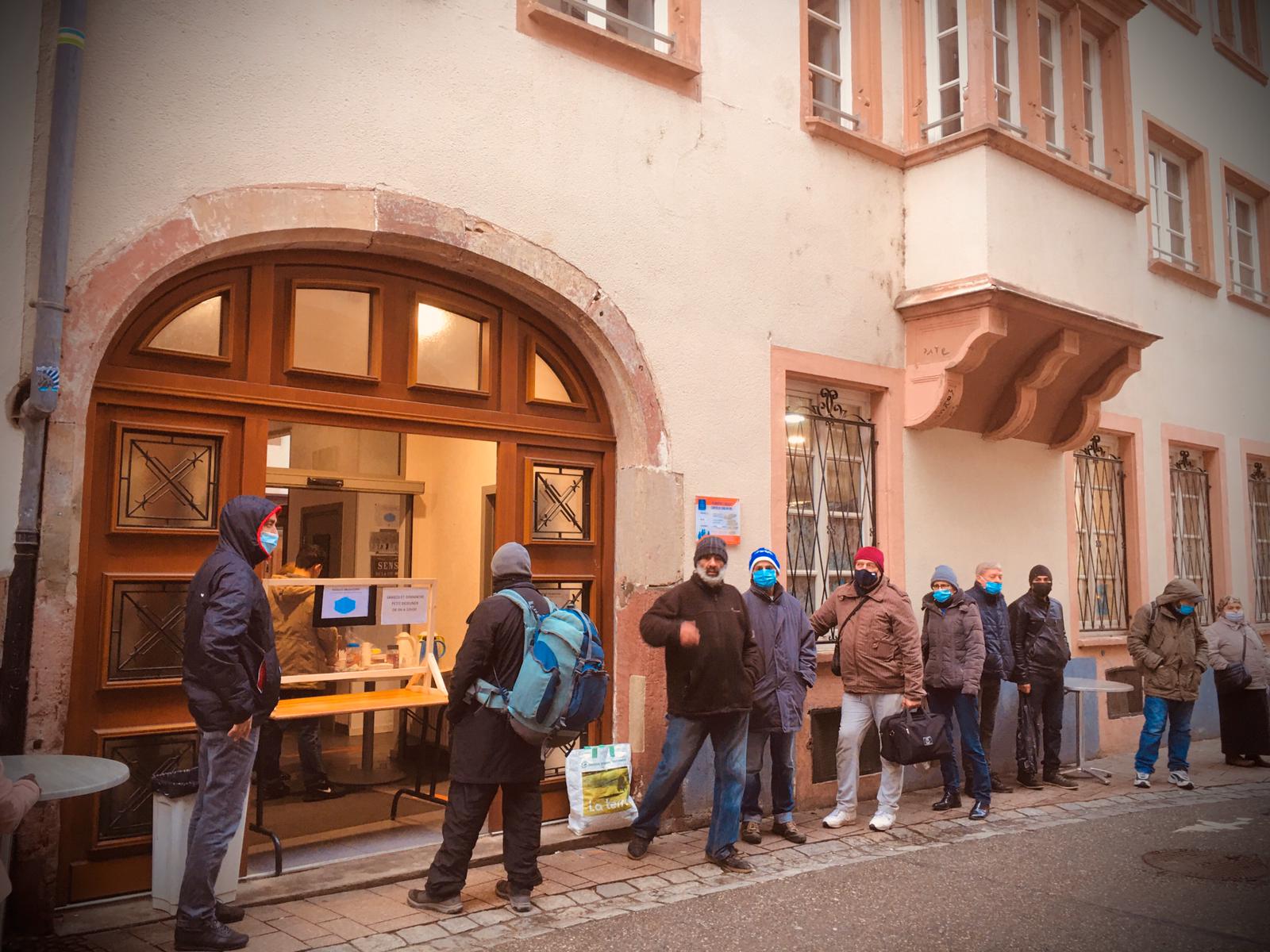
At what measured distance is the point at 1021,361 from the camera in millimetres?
9078

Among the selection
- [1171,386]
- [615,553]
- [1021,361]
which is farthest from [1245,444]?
[615,553]

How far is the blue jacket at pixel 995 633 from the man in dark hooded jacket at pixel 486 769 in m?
4.37

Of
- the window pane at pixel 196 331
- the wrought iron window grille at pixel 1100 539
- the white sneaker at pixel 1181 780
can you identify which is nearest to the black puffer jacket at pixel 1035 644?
the white sneaker at pixel 1181 780

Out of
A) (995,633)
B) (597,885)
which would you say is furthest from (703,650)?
(995,633)

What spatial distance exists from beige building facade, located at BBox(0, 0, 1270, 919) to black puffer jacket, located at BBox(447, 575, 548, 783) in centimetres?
135

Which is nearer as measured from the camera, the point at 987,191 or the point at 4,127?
the point at 4,127

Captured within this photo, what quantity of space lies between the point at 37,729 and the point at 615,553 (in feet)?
11.3

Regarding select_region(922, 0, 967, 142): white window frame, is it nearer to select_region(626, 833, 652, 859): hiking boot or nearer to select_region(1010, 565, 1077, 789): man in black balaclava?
select_region(1010, 565, 1077, 789): man in black balaclava

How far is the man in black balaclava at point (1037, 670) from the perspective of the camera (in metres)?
8.53

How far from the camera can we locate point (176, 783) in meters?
4.75

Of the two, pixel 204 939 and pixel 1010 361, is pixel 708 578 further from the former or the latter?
pixel 1010 361

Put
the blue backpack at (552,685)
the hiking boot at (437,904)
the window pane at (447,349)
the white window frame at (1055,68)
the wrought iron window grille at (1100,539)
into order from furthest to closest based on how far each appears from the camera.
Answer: the wrought iron window grille at (1100,539), the white window frame at (1055,68), the window pane at (447,349), the hiking boot at (437,904), the blue backpack at (552,685)

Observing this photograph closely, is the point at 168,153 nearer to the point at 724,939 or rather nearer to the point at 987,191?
the point at 724,939

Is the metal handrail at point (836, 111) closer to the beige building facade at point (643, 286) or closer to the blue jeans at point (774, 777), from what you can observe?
the beige building facade at point (643, 286)
